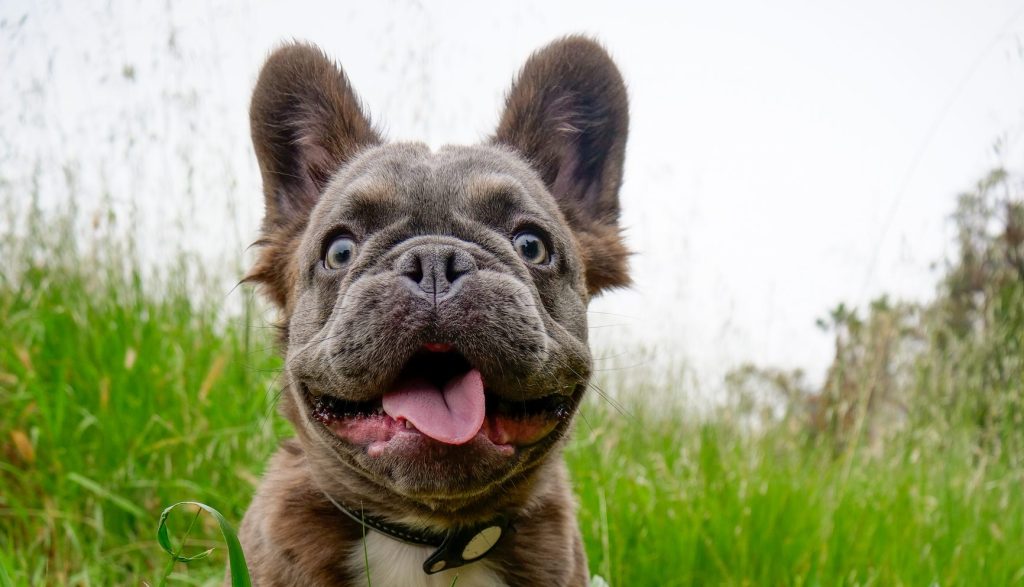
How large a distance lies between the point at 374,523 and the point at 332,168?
154 centimetres

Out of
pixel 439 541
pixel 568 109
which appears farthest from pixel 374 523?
pixel 568 109

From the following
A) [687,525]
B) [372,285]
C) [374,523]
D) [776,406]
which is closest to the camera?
[372,285]

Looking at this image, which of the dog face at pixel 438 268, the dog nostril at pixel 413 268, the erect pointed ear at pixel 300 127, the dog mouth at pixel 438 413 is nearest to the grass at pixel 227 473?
the erect pointed ear at pixel 300 127

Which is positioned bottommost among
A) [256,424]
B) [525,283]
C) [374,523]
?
[256,424]

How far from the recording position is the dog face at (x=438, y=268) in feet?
7.45

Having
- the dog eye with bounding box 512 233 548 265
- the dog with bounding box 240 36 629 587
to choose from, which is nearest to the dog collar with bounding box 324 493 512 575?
the dog with bounding box 240 36 629 587

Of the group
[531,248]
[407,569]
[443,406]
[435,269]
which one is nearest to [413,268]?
[435,269]

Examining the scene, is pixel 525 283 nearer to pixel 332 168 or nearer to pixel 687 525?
pixel 332 168

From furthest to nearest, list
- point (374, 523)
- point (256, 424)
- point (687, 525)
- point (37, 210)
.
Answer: point (37, 210), point (256, 424), point (687, 525), point (374, 523)

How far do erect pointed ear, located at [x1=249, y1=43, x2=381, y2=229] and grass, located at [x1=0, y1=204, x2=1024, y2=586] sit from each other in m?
1.22

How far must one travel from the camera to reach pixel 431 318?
2240mm

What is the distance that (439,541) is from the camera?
9.16 feet

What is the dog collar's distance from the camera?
2730 millimetres

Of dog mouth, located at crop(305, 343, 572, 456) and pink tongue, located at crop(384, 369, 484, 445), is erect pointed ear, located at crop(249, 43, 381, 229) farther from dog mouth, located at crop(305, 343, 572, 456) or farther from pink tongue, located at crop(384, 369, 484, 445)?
pink tongue, located at crop(384, 369, 484, 445)
